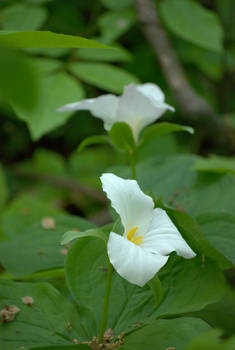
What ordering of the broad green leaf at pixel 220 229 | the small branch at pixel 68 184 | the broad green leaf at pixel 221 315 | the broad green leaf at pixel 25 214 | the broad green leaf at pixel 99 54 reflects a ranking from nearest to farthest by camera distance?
the broad green leaf at pixel 220 229
the broad green leaf at pixel 221 315
the broad green leaf at pixel 25 214
the broad green leaf at pixel 99 54
the small branch at pixel 68 184

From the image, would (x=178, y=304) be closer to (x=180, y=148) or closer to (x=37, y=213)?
(x=37, y=213)

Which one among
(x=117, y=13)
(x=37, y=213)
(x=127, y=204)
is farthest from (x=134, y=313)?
(x=117, y=13)

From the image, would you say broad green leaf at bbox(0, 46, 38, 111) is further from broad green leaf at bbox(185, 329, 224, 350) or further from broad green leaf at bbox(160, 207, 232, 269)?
broad green leaf at bbox(160, 207, 232, 269)

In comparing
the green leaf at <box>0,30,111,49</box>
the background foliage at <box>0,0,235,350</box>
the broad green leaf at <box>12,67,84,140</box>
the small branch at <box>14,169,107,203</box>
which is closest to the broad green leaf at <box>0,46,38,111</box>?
the background foliage at <box>0,0,235,350</box>

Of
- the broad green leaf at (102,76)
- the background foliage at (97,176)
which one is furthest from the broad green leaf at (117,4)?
the broad green leaf at (102,76)

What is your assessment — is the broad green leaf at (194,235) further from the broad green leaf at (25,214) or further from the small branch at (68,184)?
the small branch at (68,184)

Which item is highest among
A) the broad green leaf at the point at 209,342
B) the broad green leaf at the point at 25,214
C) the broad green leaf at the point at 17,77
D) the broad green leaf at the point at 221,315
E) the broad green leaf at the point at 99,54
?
the broad green leaf at the point at 17,77

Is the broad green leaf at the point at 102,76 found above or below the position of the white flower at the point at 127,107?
below

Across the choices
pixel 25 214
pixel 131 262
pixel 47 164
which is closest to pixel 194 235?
pixel 131 262
